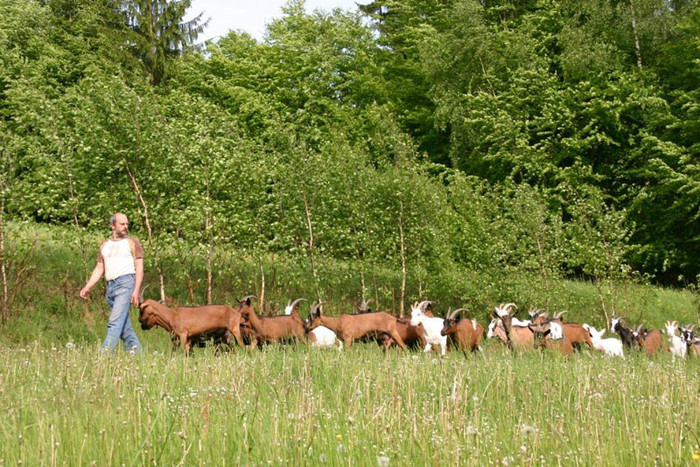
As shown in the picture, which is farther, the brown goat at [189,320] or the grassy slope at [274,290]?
the grassy slope at [274,290]

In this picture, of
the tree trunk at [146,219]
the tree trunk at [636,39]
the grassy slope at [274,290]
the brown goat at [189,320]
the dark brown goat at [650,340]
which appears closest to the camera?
the brown goat at [189,320]

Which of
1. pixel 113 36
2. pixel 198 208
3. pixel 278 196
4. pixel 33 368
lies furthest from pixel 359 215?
pixel 113 36

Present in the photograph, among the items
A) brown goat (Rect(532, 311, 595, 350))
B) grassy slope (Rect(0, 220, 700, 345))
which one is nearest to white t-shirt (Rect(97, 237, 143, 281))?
grassy slope (Rect(0, 220, 700, 345))

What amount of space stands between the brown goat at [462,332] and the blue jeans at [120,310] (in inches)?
229

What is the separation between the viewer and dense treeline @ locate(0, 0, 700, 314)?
19.4 meters

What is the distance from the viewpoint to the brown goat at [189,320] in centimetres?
1241

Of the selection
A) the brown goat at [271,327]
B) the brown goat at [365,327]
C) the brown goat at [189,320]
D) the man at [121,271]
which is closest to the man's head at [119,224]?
the man at [121,271]

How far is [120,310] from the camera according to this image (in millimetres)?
10484

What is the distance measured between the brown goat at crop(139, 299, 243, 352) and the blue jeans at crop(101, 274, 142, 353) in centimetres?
125

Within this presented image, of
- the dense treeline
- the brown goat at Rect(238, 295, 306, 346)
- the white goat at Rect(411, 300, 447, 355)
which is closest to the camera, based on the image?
the brown goat at Rect(238, 295, 306, 346)

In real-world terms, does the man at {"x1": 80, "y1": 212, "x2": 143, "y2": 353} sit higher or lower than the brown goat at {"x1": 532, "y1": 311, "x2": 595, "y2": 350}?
higher

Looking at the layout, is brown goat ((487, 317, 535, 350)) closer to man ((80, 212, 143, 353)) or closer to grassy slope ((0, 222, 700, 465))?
grassy slope ((0, 222, 700, 465))

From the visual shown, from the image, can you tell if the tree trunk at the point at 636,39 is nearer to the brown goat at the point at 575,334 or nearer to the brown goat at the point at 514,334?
the brown goat at the point at 514,334

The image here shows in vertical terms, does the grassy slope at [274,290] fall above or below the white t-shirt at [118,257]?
below
